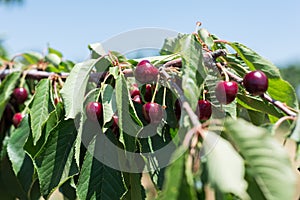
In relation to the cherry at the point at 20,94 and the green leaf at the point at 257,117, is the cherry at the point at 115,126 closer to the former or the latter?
the green leaf at the point at 257,117

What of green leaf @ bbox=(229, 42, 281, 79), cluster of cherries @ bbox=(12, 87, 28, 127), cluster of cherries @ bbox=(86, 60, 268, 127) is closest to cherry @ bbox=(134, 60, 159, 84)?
cluster of cherries @ bbox=(86, 60, 268, 127)

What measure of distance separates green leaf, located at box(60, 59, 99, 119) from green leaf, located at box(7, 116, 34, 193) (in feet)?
1.07

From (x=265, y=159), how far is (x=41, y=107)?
84 cm

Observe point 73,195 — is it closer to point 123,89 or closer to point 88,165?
point 88,165

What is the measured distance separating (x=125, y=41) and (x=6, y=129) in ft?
2.08

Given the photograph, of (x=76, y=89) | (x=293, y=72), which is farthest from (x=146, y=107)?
(x=293, y=72)

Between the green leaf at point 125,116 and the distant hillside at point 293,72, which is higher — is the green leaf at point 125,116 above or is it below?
above

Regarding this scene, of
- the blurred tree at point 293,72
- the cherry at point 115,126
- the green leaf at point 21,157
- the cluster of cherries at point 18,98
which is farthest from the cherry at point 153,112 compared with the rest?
the blurred tree at point 293,72

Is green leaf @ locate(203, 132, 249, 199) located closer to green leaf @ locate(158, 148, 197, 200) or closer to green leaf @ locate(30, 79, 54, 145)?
green leaf @ locate(158, 148, 197, 200)

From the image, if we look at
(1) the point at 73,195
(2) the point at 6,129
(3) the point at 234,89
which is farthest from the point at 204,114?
(2) the point at 6,129

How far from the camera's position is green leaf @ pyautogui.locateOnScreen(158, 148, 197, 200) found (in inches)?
26.2

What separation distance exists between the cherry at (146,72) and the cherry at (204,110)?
0.14 metres

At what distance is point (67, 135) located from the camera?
45.0 inches

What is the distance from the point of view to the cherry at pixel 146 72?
41.1 inches
